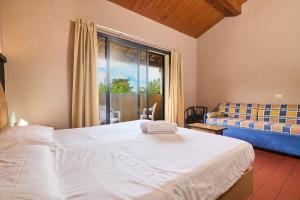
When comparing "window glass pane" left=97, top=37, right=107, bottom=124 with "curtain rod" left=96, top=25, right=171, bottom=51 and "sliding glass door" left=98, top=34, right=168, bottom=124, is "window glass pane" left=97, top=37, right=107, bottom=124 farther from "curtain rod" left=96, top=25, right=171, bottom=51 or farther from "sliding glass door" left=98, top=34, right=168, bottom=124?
"curtain rod" left=96, top=25, right=171, bottom=51

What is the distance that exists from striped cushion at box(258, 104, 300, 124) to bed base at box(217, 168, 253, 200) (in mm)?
2546

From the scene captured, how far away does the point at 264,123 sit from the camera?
3260 millimetres

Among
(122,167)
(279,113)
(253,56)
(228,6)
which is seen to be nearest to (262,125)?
(279,113)

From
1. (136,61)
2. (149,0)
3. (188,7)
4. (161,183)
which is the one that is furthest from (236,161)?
(188,7)

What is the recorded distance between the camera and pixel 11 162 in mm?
850

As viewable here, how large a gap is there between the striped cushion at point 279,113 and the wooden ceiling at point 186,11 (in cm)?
241

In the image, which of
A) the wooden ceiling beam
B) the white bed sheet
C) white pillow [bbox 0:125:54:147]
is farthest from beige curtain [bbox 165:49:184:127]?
white pillow [bbox 0:125:54:147]

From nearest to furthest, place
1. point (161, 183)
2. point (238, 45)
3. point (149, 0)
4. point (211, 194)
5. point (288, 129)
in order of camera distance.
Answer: point (161, 183)
point (211, 194)
point (288, 129)
point (149, 0)
point (238, 45)

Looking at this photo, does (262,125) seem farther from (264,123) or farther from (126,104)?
(126,104)

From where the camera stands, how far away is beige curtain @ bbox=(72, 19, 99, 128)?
2551 millimetres

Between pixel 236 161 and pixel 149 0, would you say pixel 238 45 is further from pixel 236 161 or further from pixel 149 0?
pixel 236 161

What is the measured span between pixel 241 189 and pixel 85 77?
2.47 meters

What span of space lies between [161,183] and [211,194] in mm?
409

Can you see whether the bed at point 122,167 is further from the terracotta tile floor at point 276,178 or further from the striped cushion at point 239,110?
the striped cushion at point 239,110
